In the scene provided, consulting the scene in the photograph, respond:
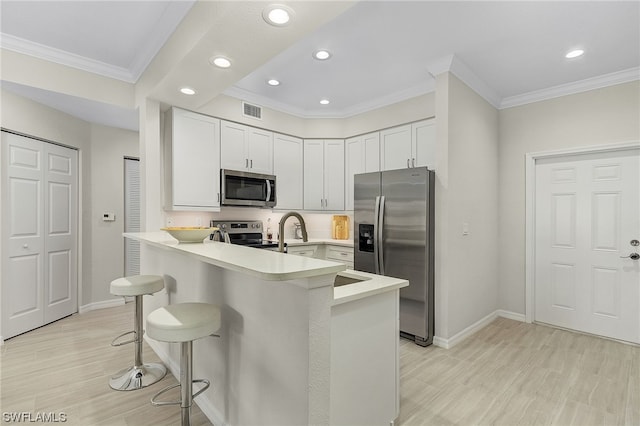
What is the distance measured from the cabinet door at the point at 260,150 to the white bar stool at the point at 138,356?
6.86 ft

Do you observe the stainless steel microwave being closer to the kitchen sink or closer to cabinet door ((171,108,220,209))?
cabinet door ((171,108,220,209))

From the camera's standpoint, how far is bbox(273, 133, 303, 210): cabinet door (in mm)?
4449

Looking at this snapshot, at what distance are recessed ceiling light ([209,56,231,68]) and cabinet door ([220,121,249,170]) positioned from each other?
141cm

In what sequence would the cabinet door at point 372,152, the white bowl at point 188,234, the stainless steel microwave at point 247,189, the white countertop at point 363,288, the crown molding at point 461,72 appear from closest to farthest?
1. the white countertop at point 363,288
2. the white bowl at point 188,234
3. the crown molding at point 461,72
4. the stainless steel microwave at point 247,189
5. the cabinet door at point 372,152

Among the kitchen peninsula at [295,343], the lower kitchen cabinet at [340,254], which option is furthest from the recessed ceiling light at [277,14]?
the lower kitchen cabinet at [340,254]

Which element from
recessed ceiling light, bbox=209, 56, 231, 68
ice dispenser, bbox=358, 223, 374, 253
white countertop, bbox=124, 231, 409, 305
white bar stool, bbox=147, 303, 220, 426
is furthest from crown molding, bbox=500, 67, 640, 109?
white bar stool, bbox=147, 303, 220, 426

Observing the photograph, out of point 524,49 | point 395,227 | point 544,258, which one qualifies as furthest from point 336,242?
point 524,49

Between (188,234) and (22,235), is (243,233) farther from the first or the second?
(22,235)

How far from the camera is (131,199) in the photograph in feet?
15.0

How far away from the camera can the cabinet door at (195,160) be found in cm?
347

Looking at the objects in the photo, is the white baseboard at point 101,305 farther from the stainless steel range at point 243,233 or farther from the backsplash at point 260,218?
the stainless steel range at point 243,233

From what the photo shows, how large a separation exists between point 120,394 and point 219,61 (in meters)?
2.59

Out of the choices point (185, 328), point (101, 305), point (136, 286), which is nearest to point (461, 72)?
point (185, 328)

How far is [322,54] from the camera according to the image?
2.99 metres
